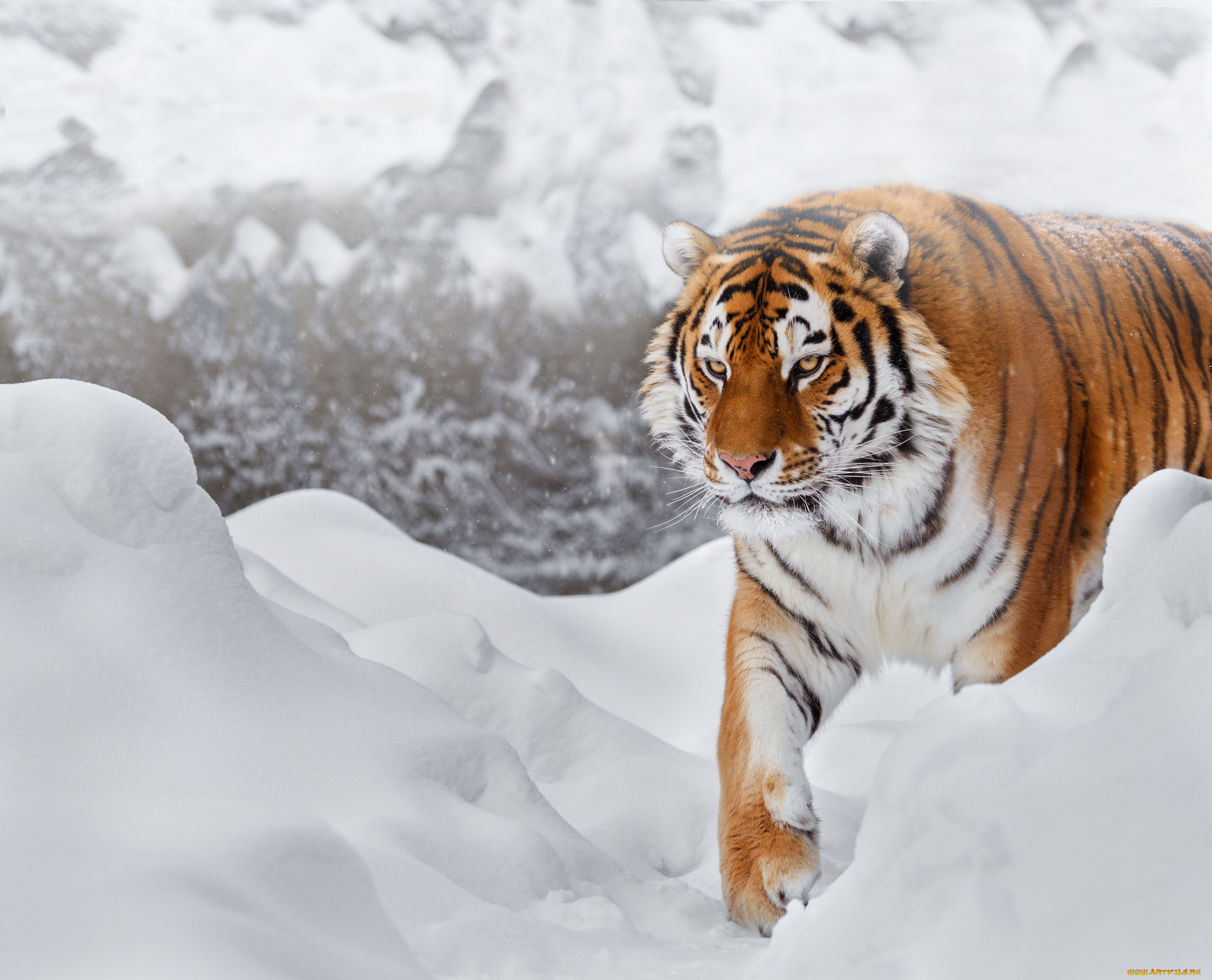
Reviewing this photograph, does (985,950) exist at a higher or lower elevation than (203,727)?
higher

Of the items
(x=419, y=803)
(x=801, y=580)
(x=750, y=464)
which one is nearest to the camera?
(x=419, y=803)

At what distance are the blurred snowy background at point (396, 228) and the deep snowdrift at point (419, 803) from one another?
7.42ft

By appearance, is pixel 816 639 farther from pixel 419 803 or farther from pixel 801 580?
pixel 419 803

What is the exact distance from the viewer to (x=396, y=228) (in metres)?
3.69

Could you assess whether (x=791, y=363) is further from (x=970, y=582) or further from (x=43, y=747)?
(x=43, y=747)

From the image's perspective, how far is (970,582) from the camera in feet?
4.31

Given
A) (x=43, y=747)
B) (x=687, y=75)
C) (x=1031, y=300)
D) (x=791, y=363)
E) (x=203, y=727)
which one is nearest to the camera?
(x=43, y=747)

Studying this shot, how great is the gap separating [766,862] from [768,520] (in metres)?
0.43

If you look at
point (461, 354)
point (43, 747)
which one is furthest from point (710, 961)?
point (461, 354)

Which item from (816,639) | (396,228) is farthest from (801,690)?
(396,228)

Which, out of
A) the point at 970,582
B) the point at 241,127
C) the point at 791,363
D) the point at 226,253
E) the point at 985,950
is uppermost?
the point at 985,950

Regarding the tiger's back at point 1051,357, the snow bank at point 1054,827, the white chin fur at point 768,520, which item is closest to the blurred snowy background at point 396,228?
the tiger's back at point 1051,357

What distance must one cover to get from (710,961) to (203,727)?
0.52m

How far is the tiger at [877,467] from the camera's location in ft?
4.24
